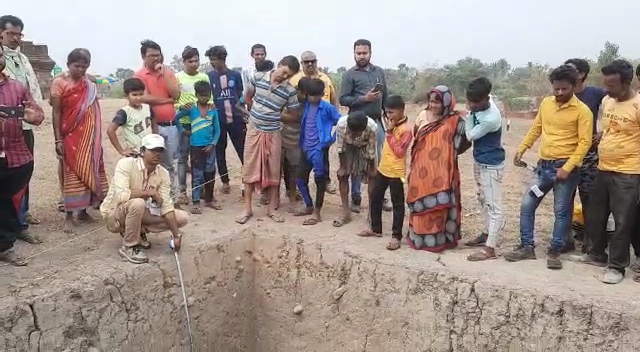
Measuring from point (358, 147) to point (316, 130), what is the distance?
472mm

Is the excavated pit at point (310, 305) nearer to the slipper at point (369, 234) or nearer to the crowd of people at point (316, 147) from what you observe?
the slipper at point (369, 234)

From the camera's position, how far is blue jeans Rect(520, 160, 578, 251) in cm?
462

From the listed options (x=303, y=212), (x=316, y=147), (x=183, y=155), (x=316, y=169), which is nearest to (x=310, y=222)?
(x=303, y=212)

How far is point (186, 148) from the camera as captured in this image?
6035mm

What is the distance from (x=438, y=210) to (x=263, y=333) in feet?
7.32

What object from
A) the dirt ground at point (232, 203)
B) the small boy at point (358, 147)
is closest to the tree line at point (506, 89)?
the dirt ground at point (232, 203)

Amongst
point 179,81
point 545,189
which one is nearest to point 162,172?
point 179,81

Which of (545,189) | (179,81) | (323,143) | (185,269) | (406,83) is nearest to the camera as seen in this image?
(545,189)

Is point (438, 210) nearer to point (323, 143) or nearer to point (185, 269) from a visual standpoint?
point (323, 143)

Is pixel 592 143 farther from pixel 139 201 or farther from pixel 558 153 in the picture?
pixel 139 201

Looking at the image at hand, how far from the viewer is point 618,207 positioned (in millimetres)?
4391

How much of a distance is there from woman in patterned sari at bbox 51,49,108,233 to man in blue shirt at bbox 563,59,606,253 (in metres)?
4.27

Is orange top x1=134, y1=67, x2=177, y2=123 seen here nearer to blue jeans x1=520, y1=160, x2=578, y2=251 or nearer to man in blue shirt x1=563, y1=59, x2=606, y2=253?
blue jeans x1=520, y1=160, x2=578, y2=251

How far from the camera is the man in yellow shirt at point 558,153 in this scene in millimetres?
4438
